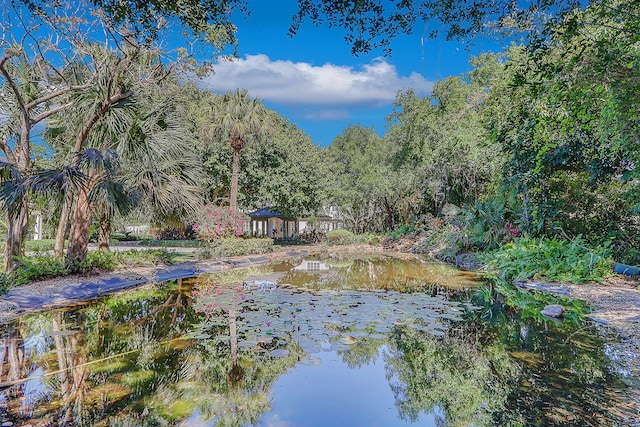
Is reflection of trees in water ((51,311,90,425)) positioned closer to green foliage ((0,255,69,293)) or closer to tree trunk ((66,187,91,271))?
green foliage ((0,255,69,293))

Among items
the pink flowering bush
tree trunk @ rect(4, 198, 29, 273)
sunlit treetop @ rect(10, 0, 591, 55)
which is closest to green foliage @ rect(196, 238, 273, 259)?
the pink flowering bush

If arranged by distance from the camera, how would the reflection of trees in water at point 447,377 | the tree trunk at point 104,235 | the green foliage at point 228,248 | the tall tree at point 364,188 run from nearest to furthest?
the reflection of trees in water at point 447,377, the tree trunk at point 104,235, the green foliage at point 228,248, the tall tree at point 364,188

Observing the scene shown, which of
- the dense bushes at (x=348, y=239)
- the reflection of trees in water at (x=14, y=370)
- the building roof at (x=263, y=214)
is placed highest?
the building roof at (x=263, y=214)

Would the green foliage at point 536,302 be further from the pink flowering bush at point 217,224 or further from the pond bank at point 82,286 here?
the pink flowering bush at point 217,224

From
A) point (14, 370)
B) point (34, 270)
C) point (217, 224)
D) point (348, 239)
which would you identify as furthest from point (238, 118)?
point (14, 370)

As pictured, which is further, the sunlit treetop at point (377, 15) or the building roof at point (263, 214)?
the building roof at point (263, 214)

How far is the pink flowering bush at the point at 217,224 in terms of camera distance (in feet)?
45.8

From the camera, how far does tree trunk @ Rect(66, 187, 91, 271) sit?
8.25m

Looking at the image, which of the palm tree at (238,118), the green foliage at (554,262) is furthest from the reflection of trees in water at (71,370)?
the palm tree at (238,118)

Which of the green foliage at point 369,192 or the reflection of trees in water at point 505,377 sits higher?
the green foliage at point 369,192

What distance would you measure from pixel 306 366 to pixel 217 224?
36.6ft

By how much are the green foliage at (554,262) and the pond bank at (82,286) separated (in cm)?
839

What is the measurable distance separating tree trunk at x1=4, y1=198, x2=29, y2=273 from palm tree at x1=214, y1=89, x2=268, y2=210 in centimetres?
969

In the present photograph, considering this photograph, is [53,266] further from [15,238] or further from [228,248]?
[228,248]
